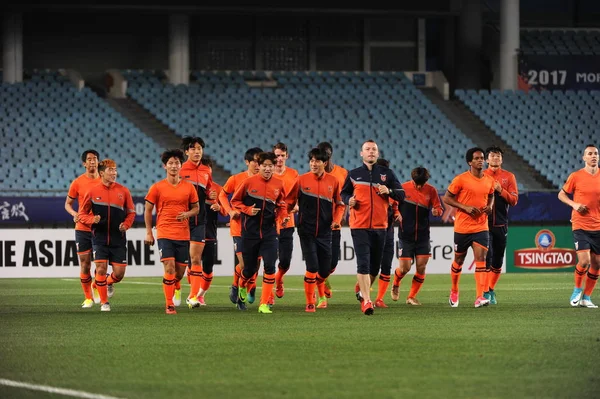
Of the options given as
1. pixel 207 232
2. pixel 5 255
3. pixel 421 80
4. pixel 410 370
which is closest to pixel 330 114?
pixel 421 80

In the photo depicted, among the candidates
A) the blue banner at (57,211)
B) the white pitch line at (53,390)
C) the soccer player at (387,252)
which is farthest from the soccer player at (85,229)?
the blue banner at (57,211)

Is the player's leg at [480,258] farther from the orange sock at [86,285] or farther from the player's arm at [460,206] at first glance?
the orange sock at [86,285]

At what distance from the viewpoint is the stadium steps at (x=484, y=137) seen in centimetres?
3547

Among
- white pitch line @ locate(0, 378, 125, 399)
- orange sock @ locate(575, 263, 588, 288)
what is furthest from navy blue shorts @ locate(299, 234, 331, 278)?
white pitch line @ locate(0, 378, 125, 399)

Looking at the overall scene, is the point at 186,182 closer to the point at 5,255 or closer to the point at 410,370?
the point at 410,370

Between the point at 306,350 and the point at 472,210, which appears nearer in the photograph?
the point at 306,350

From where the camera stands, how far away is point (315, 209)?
1566 cm

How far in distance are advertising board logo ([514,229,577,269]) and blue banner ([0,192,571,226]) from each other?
73cm

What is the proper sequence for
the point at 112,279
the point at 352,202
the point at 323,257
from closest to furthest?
the point at 352,202 < the point at 323,257 < the point at 112,279

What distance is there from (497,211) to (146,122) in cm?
2085

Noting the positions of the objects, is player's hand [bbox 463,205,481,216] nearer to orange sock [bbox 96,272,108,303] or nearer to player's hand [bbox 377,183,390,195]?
player's hand [bbox 377,183,390,195]

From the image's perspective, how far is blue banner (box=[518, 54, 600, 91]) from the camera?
39562mm

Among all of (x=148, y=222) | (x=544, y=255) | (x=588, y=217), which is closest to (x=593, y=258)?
(x=588, y=217)

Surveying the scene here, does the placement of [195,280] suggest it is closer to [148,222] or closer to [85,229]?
[85,229]
